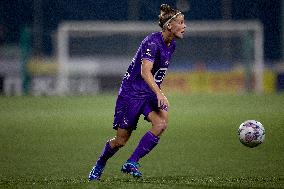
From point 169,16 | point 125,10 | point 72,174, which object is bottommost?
point 72,174

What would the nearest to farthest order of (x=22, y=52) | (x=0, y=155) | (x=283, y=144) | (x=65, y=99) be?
1. (x=0, y=155)
2. (x=283, y=144)
3. (x=65, y=99)
4. (x=22, y=52)

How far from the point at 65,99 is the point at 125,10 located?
479 inches

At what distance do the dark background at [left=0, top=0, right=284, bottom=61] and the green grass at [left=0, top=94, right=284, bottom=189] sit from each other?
13.5m

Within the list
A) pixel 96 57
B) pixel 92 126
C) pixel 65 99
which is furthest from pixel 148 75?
pixel 96 57

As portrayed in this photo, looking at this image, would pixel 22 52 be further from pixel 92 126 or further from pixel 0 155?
pixel 0 155

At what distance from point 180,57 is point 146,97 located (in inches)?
865

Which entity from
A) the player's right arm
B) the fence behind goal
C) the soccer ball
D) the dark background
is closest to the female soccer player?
the player's right arm

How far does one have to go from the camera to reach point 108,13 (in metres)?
34.0

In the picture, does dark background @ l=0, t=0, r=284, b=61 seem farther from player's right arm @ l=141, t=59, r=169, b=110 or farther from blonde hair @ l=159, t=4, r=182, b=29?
player's right arm @ l=141, t=59, r=169, b=110

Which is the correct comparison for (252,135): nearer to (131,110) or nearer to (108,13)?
(131,110)

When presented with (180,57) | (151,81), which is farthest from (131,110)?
(180,57)

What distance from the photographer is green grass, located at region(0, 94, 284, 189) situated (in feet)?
25.0

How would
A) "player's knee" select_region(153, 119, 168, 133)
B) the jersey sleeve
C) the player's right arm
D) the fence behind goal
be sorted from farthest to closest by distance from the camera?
the fence behind goal
"player's knee" select_region(153, 119, 168, 133)
the jersey sleeve
the player's right arm

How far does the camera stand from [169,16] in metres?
7.59
